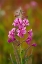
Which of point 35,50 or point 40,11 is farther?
point 40,11

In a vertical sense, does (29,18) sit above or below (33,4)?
below

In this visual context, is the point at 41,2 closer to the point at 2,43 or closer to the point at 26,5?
the point at 26,5

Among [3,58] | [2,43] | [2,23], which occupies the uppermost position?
[2,23]

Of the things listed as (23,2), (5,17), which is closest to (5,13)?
(5,17)

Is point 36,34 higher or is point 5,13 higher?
point 5,13

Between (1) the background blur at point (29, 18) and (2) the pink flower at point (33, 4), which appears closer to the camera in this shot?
(1) the background blur at point (29, 18)

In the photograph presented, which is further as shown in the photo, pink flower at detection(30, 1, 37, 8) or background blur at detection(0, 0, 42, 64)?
pink flower at detection(30, 1, 37, 8)

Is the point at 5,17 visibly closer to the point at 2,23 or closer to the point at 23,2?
the point at 2,23
